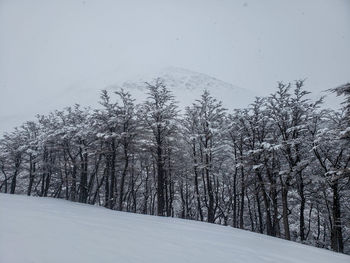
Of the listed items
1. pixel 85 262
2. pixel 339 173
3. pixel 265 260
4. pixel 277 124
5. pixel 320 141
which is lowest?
pixel 265 260

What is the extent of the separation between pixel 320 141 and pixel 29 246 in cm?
1619

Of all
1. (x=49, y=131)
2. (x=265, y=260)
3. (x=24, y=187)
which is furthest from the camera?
(x=24, y=187)

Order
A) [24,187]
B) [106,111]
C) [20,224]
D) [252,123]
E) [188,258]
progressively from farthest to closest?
[24,187] < [106,111] < [252,123] < [20,224] < [188,258]

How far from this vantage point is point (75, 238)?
564 centimetres

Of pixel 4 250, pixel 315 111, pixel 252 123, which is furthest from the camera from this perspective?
pixel 252 123

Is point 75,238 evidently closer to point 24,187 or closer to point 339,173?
point 339,173

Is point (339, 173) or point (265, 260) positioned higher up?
point (339, 173)

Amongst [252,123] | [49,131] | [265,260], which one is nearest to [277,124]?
[252,123]

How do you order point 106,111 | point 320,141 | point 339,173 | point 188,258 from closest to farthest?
1. point 188,258
2. point 339,173
3. point 320,141
4. point 106,111

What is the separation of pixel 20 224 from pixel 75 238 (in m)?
1.62

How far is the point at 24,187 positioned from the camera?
39.3 m

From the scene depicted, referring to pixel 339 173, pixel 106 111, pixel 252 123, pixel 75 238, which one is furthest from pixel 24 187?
pixel 339 173

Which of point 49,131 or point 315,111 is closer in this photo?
point 315,111

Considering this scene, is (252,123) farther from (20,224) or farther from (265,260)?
(20,224)
